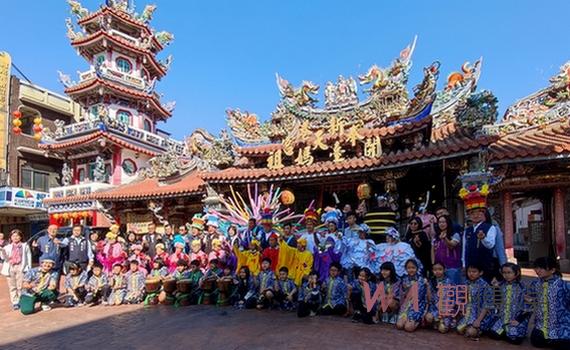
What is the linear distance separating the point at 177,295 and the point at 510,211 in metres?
8.28

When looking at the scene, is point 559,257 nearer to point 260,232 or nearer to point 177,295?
point 260,232

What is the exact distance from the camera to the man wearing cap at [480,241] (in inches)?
184

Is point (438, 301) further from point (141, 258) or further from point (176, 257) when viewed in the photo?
point (141, 258)

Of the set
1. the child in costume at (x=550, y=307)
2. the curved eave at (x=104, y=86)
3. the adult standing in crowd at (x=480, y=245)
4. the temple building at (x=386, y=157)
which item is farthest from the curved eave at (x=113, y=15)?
the child in costume at (x=550, y=307)

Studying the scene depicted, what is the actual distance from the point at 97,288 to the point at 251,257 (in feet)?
9.82

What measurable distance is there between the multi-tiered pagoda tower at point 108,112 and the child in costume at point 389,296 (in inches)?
554

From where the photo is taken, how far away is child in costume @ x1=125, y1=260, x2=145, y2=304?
7.25 metres

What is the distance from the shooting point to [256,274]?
6.58 m

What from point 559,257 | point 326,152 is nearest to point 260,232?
point 326,152

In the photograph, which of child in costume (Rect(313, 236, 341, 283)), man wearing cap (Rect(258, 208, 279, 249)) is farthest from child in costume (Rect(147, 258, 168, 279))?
child in costume (Rect(313, 236, 341, 283))

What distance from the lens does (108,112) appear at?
63.0 feet

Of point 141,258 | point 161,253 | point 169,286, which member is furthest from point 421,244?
point 141,258

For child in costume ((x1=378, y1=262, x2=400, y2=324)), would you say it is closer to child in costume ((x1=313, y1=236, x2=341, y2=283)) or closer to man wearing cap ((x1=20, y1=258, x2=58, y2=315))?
child in costume ((x1=313, y1=236, x2=341, y2=283))

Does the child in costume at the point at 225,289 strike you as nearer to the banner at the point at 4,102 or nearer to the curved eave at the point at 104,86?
the curved eave at the point at 104,86
